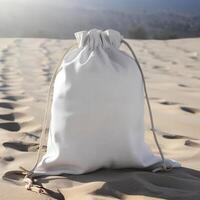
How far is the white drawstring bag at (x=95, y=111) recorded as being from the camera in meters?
2.39

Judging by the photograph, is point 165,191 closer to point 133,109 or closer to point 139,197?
point 139,197

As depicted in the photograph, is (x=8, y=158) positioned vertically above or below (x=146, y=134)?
above

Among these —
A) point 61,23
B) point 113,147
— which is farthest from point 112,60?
point 61,23

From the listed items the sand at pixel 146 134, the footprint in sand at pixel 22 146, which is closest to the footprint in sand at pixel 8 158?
the sand at pixel 146 134

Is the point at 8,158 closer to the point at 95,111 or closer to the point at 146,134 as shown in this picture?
the point at 95,111

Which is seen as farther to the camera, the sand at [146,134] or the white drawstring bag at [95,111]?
the white drawstring bag at [95,111]

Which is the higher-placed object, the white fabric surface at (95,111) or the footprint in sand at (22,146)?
the white fabric surface at (95,111)

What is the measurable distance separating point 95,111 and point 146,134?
993 mm

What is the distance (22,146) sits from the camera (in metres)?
2.93

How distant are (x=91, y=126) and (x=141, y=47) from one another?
690cm

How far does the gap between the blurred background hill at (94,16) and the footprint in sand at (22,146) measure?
15256 millimetres

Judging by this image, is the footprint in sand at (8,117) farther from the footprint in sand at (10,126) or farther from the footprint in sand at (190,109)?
the footprint in sand at (190,109)

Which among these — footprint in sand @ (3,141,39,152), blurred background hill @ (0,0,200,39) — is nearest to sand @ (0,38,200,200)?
footprint in sand @ (3,141,39,152)

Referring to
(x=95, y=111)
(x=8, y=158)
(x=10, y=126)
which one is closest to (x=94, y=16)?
(x=10, y=126)
